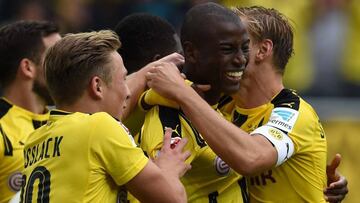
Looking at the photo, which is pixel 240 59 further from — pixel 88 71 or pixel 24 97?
pixel 24 97

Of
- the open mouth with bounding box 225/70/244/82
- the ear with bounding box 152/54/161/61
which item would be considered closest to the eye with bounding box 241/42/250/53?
the open mouth with bounding box 225/70/244/82

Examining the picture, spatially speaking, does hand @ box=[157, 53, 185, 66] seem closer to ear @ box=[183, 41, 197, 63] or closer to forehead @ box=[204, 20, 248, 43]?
ear @ box=[183, 41, 197, 63]

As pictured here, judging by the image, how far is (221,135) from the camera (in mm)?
5527

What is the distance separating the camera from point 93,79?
5277 millimetres

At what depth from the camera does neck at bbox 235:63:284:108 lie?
241 inches

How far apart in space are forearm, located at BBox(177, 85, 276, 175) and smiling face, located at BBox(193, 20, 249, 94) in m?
0.14

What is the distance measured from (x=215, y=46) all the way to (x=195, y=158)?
615 millimetres

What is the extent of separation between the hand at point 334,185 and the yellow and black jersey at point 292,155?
20 centimetres

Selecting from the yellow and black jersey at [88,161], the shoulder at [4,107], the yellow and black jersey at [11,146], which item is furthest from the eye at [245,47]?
the shoulder at [4,107]

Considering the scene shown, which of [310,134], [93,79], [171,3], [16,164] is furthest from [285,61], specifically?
[171,3]

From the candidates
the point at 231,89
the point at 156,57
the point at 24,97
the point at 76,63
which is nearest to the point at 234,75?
the point at 231,89

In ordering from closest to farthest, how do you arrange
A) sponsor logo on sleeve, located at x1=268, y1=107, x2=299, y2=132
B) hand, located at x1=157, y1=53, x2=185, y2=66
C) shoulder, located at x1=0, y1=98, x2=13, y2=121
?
hand, located at x1=157, y1=53, x2=185, y2=66, sponsor logo on sleeve, located at x1=268, y1=107, x2=299, y2=132, shoulder, located at x1=0, y1=98, x2=13, y2=121

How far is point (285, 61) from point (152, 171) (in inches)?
57.4

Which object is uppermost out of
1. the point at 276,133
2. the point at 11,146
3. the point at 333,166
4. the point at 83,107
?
the point at 83,107
